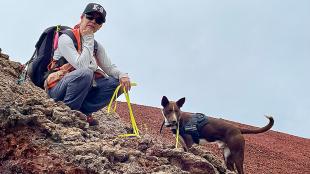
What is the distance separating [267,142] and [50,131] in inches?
624

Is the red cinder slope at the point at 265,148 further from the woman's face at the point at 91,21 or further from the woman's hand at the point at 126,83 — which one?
the woman's face at the point at 91,21

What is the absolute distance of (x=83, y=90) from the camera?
5004mm

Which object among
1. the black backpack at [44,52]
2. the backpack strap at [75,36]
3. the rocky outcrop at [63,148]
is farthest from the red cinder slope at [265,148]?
the rocky outcrop at [63,148]

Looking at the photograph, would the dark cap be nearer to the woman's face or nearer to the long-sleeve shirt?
the woman's face

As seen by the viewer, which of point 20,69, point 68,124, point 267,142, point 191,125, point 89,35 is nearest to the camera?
point 68,124

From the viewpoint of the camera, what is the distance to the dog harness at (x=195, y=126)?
8.77 metres

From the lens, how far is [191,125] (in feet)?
29.1

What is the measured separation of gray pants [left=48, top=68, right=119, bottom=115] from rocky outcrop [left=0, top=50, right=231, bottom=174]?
37 cm

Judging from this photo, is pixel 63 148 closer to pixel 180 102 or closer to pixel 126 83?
pixel 126 83

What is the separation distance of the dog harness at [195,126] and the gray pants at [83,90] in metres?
3.56

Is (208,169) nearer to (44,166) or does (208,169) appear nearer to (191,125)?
(44,166)

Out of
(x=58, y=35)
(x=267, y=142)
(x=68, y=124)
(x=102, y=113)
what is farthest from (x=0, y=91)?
(x=267, y=142)

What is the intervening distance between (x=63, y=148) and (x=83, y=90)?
1461 mm

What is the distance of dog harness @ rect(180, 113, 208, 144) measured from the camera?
877 cm
